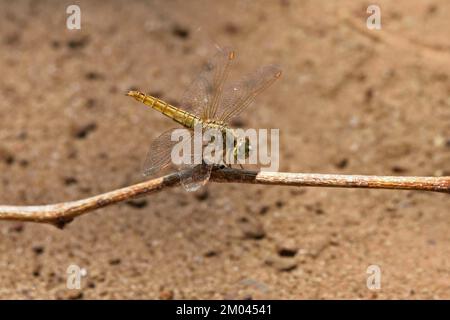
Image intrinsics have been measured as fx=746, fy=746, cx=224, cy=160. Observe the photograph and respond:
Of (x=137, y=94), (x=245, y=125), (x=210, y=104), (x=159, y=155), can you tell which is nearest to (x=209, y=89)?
(x=210, y=104)

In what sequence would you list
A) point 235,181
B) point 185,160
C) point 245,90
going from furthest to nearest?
point 245,90
point 185,160
point 235,181

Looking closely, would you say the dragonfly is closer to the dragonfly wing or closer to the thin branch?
the dragonfly wing

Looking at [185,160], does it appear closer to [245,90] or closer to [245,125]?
[245,90]

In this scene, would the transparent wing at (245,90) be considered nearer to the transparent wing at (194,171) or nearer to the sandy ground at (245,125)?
the transparent wing at (194,171)

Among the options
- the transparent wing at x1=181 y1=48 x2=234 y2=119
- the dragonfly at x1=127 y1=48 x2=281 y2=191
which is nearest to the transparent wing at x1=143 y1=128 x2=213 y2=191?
the dragonfly at x1=127 y1=48 x2=281 y2=191

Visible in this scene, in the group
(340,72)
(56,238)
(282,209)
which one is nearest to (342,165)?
(282,209)

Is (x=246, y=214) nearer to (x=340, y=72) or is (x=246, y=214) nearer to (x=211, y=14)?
(x=340, y=72)
